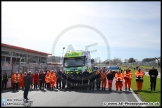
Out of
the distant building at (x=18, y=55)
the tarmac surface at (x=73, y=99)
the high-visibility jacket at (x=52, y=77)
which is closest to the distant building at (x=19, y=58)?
the distant building at (x=18, y=55)

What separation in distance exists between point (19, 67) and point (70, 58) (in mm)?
5607

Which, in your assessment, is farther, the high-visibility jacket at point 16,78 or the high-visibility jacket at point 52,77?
the high-visibility jacket at point 52,77

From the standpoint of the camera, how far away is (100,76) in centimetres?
1714

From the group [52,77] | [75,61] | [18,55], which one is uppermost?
[18,55]

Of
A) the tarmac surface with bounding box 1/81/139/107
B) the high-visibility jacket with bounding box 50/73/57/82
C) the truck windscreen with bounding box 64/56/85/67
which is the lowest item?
the tarmac surface with bounding box 1/81/139/107

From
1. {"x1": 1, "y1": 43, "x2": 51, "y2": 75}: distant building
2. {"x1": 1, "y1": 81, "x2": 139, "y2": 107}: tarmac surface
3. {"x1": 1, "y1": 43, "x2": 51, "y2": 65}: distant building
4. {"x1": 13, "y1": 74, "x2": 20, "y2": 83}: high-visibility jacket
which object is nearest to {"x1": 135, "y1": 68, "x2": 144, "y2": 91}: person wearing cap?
{"x1": 1, "y1": 81, "x2": 139, "y2": 107}: tarmac surface

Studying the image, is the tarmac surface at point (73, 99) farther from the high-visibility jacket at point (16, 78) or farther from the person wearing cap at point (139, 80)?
the high-visibility jacket at point (16, 78)

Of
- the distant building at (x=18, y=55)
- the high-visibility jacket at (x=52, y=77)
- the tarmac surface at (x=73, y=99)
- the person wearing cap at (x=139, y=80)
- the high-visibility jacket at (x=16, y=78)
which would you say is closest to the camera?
the tarmac surface at (x=73, y=99)

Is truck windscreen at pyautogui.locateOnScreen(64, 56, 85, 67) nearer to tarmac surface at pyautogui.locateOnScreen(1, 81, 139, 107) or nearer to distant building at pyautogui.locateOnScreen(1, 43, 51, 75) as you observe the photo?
distant building at pyautogui.locateOnScreen(1, 43, 51, 75)

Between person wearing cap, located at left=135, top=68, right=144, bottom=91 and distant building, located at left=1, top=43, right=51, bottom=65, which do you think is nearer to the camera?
person wearing cap, located at left=135, top=68, right=144, bottom=91

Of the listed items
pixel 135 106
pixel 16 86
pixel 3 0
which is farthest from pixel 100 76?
pixel 3 0

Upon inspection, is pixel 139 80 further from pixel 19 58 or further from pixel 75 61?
pixel 19 58

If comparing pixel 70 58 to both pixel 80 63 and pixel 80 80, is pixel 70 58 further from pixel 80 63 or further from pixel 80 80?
pixel 80 80

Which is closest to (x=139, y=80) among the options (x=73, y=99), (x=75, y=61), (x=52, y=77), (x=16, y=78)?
(x=75, y=61)
